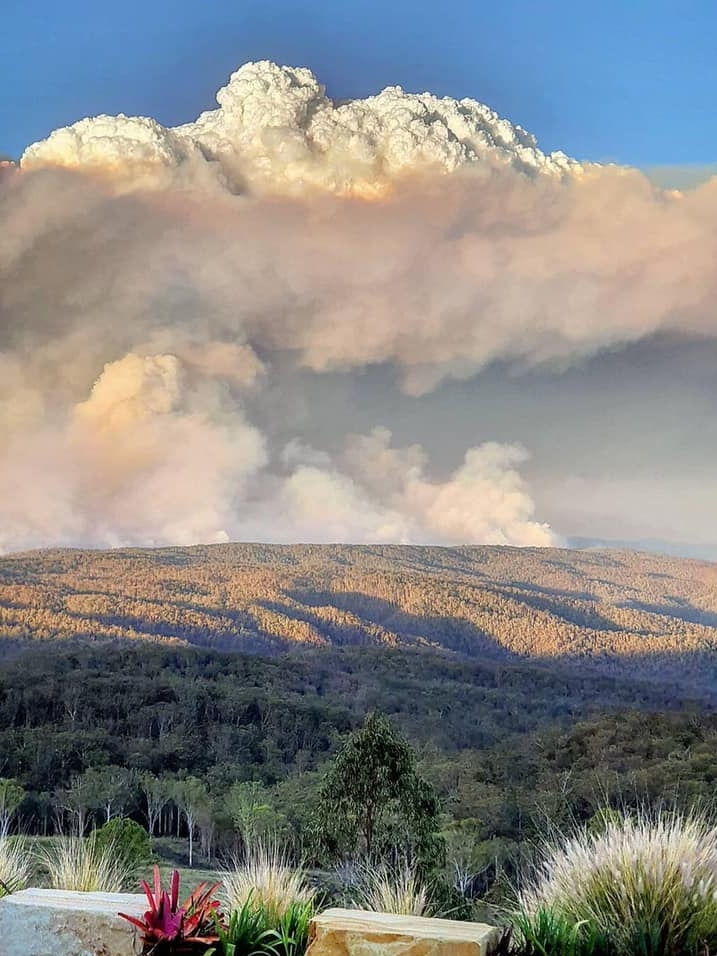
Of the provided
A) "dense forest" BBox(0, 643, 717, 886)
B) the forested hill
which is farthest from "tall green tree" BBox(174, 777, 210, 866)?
the forested hill

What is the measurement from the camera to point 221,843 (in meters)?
36.0

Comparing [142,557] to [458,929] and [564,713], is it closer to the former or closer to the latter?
[564,713]

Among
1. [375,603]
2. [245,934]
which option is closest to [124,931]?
[245,934]

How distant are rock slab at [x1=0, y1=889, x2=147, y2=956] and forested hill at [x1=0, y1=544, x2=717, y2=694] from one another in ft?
225

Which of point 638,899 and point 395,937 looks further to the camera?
point 638,899

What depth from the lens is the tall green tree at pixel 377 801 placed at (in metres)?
14.9

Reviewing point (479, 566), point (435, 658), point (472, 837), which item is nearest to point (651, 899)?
point (472, 837)

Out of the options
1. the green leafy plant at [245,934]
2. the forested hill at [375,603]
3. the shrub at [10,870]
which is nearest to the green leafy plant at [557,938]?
the green leafy plant at [245,934]

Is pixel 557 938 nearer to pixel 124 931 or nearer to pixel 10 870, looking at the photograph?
pixel 124 931

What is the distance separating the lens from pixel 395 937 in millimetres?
3750

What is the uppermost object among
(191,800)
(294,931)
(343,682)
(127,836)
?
(343,682)

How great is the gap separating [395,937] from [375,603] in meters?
81.4

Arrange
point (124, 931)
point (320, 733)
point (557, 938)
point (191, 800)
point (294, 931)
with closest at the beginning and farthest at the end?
point (557, 938), point (124, 931), point (294, 931), point (191, 800), point (320, 733)

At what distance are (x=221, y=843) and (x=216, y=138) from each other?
49003 millimetres
